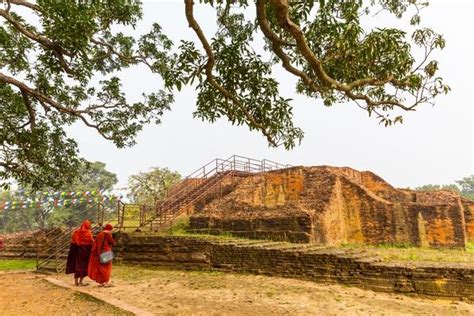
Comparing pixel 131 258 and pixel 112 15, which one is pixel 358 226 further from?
pixel 112 15

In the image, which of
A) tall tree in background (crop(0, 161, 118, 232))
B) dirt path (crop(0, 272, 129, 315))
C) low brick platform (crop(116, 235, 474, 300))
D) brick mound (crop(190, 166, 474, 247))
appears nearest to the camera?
dirt path (crop(0, 272, 129, 315))

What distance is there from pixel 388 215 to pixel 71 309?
12.1 m

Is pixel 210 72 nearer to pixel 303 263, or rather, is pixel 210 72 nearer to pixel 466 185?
pixel 303 263

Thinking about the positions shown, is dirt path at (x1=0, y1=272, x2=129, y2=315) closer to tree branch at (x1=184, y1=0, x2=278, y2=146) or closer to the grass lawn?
tree branch at (x1=184, y1=0, x2=278, y2=146)

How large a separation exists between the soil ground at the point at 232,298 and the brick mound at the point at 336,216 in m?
3.57

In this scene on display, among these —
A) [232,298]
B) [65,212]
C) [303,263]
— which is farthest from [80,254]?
[65,212]

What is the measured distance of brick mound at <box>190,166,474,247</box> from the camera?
40.7 feet

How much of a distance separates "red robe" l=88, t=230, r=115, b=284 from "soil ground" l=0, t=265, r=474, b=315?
0.24m

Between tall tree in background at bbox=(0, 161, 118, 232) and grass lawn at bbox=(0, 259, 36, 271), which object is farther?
tall tree in background at bbox=(0, 161, 118, 232)

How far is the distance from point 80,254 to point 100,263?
69 centimetres

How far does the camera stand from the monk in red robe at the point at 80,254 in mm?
8144

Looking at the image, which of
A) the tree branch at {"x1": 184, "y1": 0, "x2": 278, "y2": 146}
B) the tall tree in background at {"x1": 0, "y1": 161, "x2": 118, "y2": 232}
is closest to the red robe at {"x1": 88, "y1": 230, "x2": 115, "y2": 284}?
the tree branch at {"x1": 184, "y1": 0, "x2": 278, "y2": 146}

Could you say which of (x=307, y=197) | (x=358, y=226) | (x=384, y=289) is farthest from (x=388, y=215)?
(x=384, y=289)

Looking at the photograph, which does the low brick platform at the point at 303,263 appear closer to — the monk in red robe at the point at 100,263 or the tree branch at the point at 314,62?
the monk in red robe at the point at 100,263
